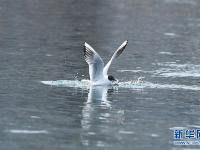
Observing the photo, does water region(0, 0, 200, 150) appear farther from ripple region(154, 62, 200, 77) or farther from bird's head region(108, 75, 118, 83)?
bird's head region(108, 75, 118, 83)

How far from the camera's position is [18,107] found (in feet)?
86.2

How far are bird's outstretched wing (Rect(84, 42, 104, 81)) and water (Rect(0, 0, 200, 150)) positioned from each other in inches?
20.7

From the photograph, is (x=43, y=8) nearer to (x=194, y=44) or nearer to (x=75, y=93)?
(x=194, y=44)

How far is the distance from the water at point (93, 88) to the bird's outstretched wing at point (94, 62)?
53 centimetres

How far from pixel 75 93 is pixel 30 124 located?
5.19 m

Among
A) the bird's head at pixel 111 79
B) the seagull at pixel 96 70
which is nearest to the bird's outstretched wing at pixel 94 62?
the seagull at pixel 96 70

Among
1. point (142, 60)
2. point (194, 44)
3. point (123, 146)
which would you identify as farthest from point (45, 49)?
point (123, 146)

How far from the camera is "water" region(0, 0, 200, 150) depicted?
77.1 feet

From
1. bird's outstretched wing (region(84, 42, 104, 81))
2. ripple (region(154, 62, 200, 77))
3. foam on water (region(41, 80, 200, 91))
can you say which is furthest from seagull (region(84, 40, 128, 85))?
ripple (region(154, 62, 200, 77))

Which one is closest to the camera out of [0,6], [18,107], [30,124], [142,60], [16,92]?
[30,124]

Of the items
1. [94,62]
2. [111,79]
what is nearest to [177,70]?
[111,79]

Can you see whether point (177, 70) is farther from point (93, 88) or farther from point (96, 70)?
point (93, 88)

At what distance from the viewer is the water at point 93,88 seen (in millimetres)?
23500

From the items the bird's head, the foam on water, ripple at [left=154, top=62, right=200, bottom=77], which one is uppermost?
ripple at [left=154, top=62, right=200, bottom=77]
